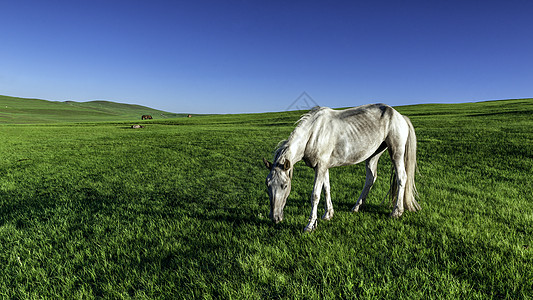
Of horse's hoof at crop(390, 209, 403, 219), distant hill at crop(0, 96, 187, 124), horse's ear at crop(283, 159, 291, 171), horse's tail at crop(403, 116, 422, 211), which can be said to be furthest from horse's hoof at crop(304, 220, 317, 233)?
distant hill at crop(0, 96, 187, 124)

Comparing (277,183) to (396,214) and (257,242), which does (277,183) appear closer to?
(257,242)

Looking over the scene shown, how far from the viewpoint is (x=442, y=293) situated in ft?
7.95

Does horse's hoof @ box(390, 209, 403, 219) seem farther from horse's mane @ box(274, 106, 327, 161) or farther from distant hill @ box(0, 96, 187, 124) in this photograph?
distant hill @ box(0, 96, 187, 124)

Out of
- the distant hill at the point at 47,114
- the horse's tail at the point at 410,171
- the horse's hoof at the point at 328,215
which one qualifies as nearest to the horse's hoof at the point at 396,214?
the horse's tail at the point at 410,171

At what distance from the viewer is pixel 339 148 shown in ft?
13.9

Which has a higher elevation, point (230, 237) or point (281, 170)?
point (281, 170)

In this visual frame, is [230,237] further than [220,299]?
Yes

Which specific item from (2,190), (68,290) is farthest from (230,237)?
(2,190)

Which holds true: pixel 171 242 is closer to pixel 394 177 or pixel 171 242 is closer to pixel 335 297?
pixel 335 297

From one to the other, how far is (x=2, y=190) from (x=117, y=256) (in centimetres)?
704

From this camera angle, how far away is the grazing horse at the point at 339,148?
152 inches

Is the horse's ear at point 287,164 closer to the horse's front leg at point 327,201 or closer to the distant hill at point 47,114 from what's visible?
the horse's front leg at point 327,201

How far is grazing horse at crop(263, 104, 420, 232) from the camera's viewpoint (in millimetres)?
3854

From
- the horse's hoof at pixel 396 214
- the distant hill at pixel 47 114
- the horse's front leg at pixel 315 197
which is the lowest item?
the horse's hoof at pixel 396 214
